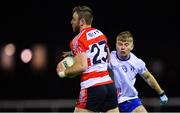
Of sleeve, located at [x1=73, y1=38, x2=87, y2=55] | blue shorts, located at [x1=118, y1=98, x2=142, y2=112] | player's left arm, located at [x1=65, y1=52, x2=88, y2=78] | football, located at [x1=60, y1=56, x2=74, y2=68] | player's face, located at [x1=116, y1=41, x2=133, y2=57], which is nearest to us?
player's left arm, located at [x1=65, y1=52, x2=88, y2=78]

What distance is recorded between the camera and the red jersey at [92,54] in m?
8.45

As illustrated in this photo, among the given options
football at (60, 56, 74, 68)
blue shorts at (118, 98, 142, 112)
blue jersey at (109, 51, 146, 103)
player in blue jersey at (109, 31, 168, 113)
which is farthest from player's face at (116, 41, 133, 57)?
football at (60, 56, 74, 68)

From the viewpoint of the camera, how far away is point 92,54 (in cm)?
846

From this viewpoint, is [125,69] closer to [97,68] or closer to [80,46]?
[97,68]

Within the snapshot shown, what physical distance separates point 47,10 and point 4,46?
1779mm

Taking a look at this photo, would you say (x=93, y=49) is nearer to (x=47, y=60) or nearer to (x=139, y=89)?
(x=139, y=89)

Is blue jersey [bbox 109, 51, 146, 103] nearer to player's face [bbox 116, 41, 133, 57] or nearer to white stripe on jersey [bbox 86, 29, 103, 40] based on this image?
player's face [bbox 116, 41, 133, 57]

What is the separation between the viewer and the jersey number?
27.8 feet

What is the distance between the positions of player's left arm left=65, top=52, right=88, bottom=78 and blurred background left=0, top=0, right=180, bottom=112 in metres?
11.3

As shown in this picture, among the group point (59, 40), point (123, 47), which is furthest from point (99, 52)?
point (59, 40)

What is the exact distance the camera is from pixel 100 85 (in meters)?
8.51

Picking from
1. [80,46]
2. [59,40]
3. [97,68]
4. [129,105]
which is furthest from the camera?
[59,40]

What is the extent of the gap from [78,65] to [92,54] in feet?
1.00

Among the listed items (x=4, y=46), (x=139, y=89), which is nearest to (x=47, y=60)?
(x=4, y=46)
